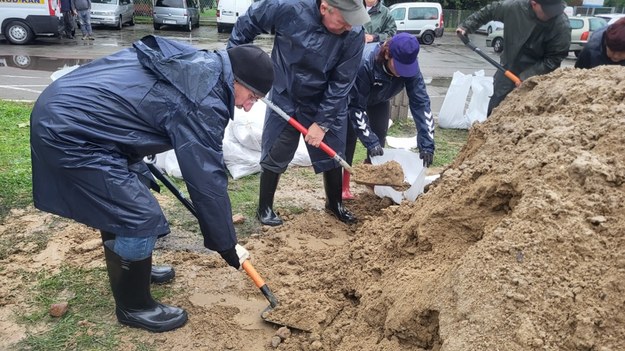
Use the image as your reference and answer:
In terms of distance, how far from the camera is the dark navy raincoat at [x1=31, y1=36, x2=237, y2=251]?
2121 millimetres

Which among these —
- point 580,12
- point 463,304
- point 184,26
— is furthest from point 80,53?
point 580,12

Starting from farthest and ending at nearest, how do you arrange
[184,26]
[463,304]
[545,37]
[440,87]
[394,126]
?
1. [184,26]
2. [440,87]
3. [394,126]
4. [545,37]
5. [463,304]

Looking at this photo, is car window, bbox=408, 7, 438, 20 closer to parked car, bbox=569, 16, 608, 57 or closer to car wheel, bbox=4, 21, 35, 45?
parked car, bbox=569, 16, 608, 57

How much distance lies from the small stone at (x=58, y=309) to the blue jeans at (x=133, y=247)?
1.80 ft

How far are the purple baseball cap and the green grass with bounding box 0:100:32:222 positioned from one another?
2865 millimetres

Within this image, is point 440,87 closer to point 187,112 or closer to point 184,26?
point 187,112

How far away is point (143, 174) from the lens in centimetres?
275

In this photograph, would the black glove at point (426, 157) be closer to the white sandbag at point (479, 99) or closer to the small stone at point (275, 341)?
the small stone at point (275, 341)

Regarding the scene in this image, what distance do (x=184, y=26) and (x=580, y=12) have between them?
27.4 meters

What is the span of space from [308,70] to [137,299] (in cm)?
181

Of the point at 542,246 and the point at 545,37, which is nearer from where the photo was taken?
the point at 542,246

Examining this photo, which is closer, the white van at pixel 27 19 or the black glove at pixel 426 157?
the black glove at pixel 426 157

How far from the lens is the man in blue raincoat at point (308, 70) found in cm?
337

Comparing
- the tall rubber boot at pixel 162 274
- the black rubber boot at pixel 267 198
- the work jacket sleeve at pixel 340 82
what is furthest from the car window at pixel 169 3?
the tall rubber boot at pixel 162 274
